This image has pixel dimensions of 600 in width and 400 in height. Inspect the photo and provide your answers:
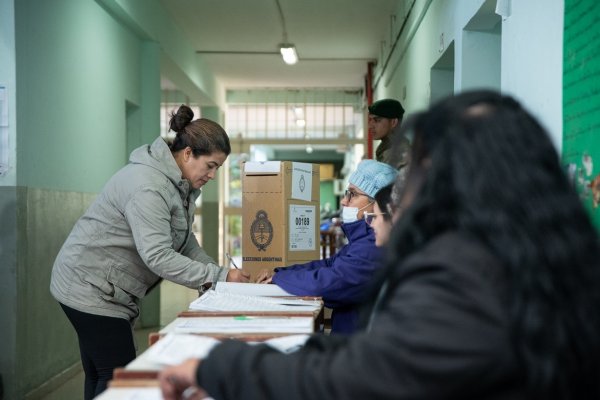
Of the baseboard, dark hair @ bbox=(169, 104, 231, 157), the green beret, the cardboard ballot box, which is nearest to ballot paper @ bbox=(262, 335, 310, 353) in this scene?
dark hair @ bbox=(169, 104, 231, 157)

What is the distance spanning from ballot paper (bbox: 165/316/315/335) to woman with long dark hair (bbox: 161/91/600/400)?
0.73 meters

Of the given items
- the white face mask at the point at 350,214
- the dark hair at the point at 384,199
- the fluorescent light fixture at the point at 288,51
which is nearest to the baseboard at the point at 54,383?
the white face mask at the point at 350,214

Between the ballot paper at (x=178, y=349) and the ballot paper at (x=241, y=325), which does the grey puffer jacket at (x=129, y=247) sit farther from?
the ballot paper at (x=178, y=349)

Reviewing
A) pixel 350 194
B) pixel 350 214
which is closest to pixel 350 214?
pixel 350 214

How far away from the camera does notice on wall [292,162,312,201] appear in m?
3.04

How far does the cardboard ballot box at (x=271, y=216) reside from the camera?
9.71 ft

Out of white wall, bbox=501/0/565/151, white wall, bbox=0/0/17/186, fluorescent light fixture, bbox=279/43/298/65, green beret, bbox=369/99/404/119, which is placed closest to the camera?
white wall, bbox=501/0/565/151

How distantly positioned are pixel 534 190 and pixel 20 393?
10.4 ft

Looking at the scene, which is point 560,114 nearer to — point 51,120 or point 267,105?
point 51,120

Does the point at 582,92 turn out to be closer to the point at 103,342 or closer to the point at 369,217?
the point at 369,217

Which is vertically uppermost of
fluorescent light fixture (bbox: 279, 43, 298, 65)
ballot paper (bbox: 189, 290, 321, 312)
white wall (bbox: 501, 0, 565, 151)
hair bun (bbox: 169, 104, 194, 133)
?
fluorescent light fixture (bbox: 279, 43, 298, 65)

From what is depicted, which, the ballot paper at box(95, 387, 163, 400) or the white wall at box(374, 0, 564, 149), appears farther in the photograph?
the white wall at box(374, 0, 564, 149)

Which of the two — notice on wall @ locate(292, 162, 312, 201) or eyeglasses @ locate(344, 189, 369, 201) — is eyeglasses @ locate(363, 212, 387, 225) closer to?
eyeglasses @ locate(344, 189, 369, 201)

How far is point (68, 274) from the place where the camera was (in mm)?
2283
